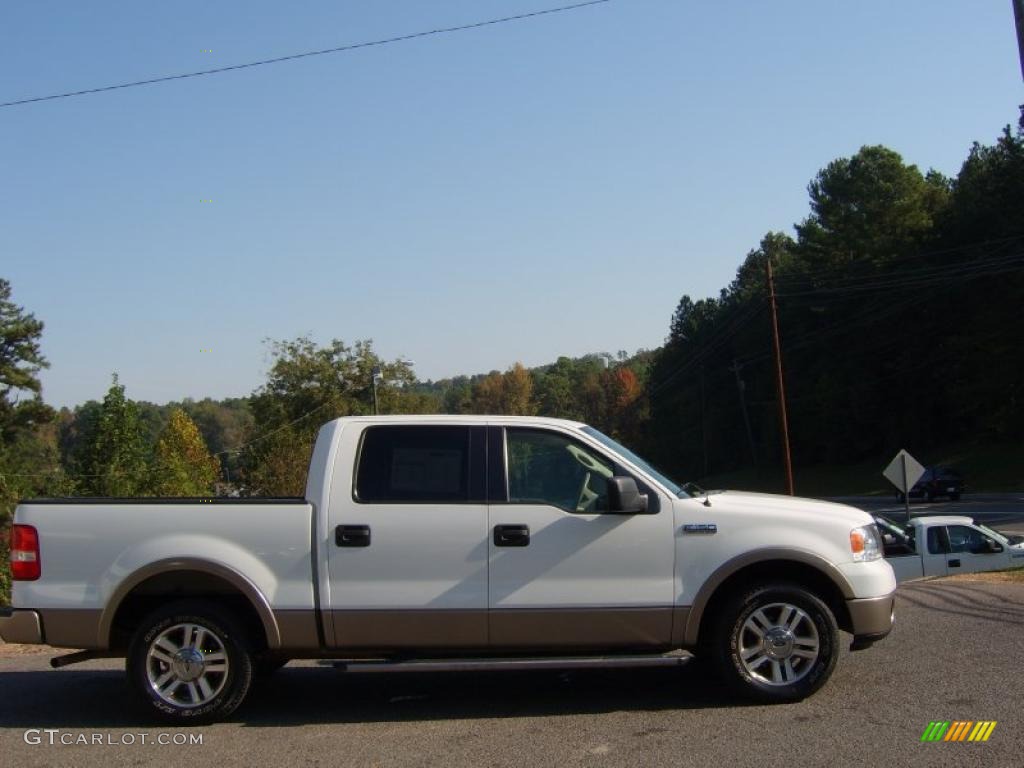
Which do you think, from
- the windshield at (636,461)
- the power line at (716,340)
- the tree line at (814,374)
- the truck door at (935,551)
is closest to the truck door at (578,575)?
the windshield at (636,461)

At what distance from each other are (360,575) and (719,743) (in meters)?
2.30

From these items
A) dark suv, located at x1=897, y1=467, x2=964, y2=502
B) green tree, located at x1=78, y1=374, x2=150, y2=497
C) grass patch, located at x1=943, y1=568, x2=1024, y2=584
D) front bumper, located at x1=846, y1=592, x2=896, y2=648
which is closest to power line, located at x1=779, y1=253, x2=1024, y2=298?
dark suv, located at x1=897, y1=467, x2=964, y2=502

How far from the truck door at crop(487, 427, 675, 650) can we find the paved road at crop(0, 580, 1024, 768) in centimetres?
50

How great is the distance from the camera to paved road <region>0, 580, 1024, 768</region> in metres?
5.42

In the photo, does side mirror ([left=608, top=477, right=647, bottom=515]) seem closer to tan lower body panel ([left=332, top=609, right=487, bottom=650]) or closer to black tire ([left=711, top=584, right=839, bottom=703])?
black tire ([left=711, top=584, right=839, bottom=703])

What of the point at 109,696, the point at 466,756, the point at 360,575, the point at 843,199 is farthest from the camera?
the point at 843,199

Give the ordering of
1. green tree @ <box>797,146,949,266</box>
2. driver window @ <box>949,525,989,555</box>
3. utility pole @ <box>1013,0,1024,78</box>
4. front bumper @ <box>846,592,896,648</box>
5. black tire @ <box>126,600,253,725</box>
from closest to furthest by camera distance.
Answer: black tire @ <box>126,600,253,725</box> < front bumper @ <box>846,592,896,648</box> < utility pole @ <box>1013,0,1024,78</box> < driver window @ <box>949,525,989,555</box> < green tree @ <box>797,146,949,266</box>

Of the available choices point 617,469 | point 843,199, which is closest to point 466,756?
point 617,469

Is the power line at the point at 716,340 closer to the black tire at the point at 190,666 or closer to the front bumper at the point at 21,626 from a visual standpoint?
the black tire at the point at 190,666

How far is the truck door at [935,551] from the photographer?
1850 centimetres

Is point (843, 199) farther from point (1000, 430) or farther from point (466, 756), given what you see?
point (466, 756)

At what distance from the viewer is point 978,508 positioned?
131 feet

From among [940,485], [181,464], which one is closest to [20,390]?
[181,464]

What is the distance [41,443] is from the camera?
81.3 meters
